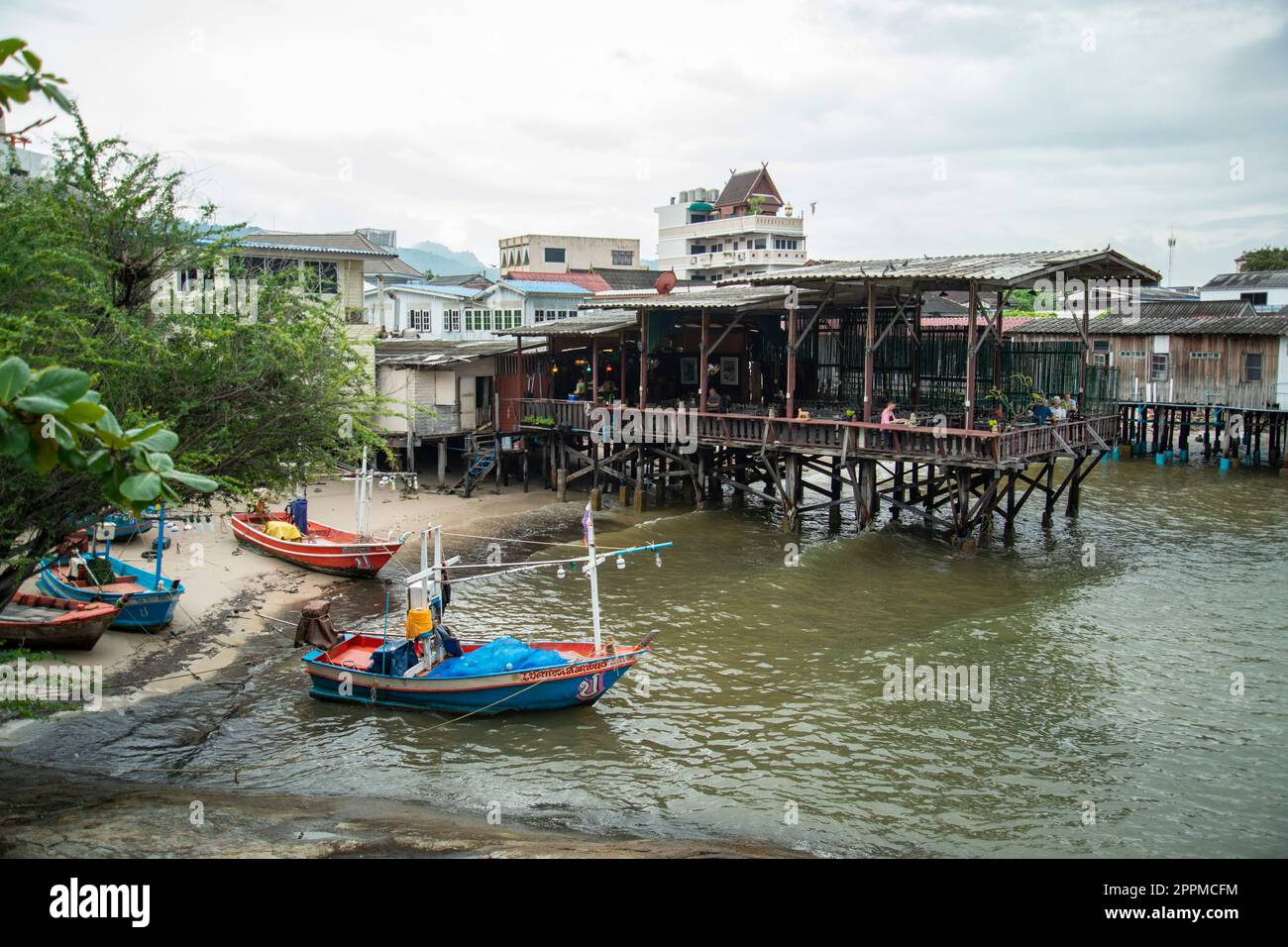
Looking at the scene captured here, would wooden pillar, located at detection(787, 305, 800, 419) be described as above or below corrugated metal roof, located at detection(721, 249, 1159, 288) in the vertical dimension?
below

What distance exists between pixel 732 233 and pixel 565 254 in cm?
1409

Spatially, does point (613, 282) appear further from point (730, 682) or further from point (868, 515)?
point (730, 682)

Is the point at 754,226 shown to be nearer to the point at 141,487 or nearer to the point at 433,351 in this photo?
the point at 433,351

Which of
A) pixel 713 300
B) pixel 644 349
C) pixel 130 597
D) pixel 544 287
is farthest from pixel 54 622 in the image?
pixel 544 287

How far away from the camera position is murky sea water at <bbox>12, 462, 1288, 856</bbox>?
1291 cm

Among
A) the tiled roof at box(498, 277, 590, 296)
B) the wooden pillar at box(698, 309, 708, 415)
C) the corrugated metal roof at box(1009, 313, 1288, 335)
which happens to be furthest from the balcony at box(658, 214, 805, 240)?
the wooden pillar at box(698, 309, 708, 415)

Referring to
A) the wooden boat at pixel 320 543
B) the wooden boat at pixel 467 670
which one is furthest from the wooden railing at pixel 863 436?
the wooden boat at pixel 467 670

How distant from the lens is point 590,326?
34.6 metres

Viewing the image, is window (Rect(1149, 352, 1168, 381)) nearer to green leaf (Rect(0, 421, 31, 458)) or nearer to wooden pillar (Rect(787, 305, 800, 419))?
wooden pillar (Rect(787, 305, 800, 419))

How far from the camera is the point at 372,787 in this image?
1392 centimetres

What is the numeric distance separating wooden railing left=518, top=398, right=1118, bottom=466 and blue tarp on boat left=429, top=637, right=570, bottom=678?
41.5 feet

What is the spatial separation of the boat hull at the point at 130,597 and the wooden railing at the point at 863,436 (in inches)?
620
